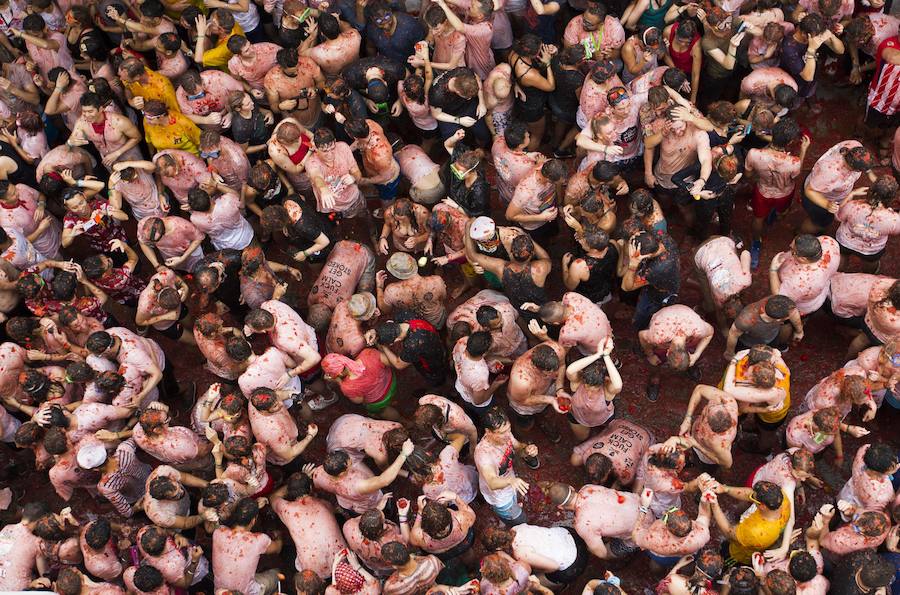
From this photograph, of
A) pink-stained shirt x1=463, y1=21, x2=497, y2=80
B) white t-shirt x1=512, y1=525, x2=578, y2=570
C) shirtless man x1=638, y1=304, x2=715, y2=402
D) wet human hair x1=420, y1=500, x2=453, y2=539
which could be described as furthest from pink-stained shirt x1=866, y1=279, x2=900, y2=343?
pink-stained shirt x1=463, y1=21, x2=497, y2=80

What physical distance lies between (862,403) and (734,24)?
4.61 meters

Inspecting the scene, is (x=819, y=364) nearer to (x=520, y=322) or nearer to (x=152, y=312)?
(x=520, y=322)

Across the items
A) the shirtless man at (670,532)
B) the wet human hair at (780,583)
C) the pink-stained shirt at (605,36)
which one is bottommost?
the shirtless man at (670,532)

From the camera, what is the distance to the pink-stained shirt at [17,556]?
845 cm

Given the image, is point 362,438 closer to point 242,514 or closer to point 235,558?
point 242,514

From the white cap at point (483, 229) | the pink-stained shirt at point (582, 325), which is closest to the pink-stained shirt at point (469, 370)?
the pink-stained shirt at point (582, 325)

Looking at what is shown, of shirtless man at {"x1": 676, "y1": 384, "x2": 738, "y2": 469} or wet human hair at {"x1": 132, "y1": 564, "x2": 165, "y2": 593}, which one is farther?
shirtless man at {"x1": 676, "y1": 384, "x2": 738, "y2": 469}

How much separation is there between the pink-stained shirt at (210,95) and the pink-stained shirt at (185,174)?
732mm

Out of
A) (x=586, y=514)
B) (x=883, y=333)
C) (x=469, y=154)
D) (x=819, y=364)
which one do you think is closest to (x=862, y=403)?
(x=883, y=333)

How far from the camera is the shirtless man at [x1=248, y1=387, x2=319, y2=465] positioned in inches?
340

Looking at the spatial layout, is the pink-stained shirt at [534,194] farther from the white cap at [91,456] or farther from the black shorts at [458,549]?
the white cap at [91,456]

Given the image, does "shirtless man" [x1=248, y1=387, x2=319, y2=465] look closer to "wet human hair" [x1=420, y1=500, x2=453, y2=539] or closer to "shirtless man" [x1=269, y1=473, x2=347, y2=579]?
"shirtless man" [x1=269, y1=473, x2=347, y2=579]

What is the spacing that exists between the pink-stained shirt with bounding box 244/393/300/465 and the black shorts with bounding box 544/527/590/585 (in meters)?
2.80

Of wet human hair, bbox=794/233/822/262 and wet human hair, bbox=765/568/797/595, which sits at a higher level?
wet human hair, bbox=794/233/822/262
